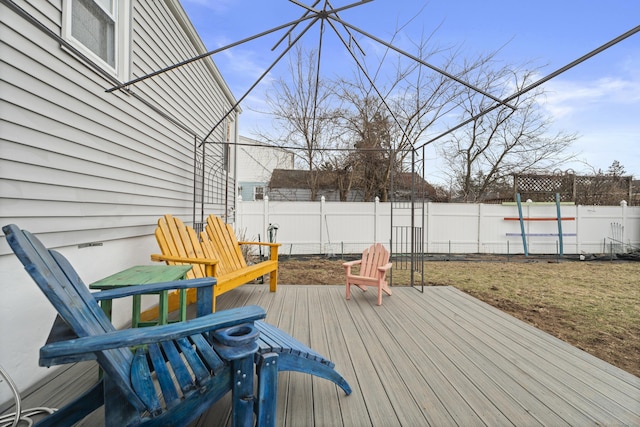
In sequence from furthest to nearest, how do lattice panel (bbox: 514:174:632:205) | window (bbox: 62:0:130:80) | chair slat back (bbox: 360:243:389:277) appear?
lattice panel (bbox: 514:174:632:205) < chair slat back (bbox: 360:243:389:277) < window (bbox: 62:0:130:80)

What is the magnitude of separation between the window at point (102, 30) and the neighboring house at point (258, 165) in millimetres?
8312

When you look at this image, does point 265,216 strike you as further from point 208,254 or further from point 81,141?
point 81,141

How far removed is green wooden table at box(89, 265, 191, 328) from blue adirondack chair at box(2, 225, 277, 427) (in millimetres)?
571

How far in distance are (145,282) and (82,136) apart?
1.30 meters

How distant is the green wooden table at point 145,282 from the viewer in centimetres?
191

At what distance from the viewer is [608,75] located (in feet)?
23.4

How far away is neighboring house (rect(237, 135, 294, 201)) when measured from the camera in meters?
12.1

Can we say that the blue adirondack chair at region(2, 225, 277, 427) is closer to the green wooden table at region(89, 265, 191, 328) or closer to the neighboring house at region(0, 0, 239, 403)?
the green wooden table at region(89, 265, 191, 328)

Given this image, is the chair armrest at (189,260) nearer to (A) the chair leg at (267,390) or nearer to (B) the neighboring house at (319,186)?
(A) the chair leg at (267,390)

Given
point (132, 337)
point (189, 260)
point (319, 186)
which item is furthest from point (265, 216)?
point (132, 337)

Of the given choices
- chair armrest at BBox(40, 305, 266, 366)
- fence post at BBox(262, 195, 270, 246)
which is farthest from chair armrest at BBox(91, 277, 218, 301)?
fence post at BBox(262, 195, 270, 246)

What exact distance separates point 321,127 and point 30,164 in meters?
9.94

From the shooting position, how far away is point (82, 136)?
2.31 meters

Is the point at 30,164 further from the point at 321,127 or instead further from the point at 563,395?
the point at 321,127
